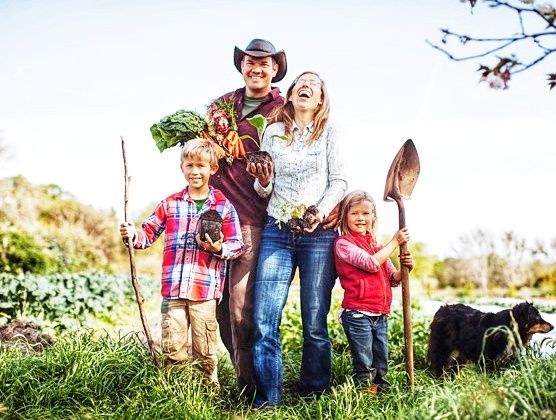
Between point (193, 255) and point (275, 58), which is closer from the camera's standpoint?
point (193, 255)

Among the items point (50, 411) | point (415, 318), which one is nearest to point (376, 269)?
point (50, 411)

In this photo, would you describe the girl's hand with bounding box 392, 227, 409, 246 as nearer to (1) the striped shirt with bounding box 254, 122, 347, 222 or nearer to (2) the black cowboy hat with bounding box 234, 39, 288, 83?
(1) the striped shirt with bounding box 254, 122, 347, 222

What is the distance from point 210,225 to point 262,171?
0.50m

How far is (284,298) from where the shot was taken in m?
4.40

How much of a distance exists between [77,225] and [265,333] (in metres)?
14.6

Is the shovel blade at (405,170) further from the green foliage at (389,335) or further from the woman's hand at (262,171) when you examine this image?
the green foliage at (389,335)

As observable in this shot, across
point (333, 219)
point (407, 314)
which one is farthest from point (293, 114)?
point (407, 314)

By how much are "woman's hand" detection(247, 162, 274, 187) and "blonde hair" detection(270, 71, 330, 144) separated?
0.85ft

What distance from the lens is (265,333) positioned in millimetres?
4398

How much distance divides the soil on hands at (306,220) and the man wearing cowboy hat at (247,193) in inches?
18.6

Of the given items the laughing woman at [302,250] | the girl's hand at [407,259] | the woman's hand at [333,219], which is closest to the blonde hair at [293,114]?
the laughing woman at [302,250]

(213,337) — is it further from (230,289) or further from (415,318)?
(415,318)

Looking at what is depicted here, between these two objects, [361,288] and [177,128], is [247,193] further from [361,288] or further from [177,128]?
[361,288]

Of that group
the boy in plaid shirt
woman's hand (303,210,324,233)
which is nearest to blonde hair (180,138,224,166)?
the boy in plaid shirt
